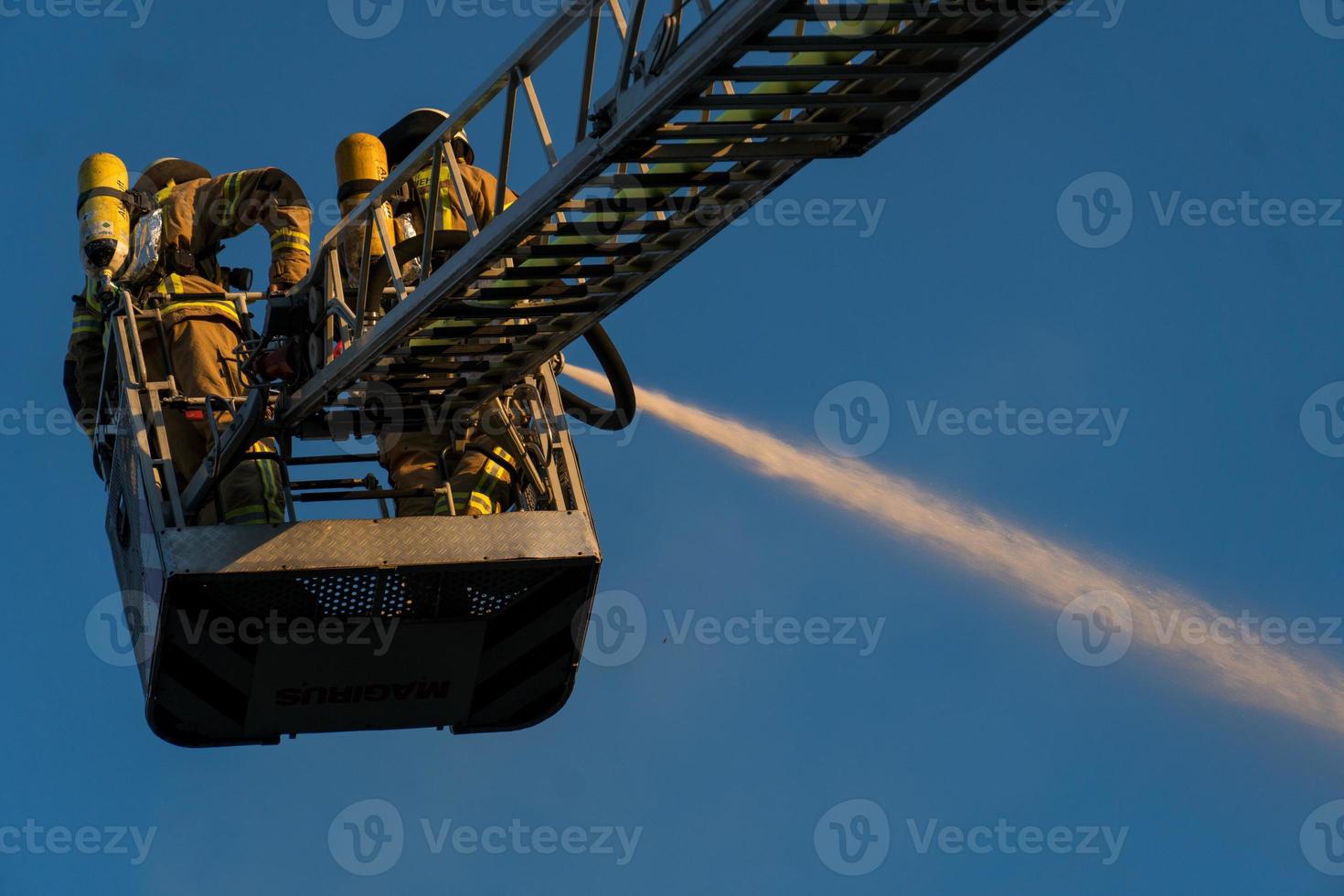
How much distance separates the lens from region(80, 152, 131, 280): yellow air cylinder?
14.2m

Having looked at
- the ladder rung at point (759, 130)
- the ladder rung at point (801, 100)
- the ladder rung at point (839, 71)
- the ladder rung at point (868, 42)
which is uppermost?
the ladder rung at point (868, 42)

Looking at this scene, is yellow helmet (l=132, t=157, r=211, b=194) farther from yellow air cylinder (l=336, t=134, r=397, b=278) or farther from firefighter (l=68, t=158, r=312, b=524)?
yellow air cylinder (l=336, t=134, r=397, b=278)

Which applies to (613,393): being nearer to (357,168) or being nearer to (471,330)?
(471,330)

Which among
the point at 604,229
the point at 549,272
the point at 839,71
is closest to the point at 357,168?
the point at 549,272

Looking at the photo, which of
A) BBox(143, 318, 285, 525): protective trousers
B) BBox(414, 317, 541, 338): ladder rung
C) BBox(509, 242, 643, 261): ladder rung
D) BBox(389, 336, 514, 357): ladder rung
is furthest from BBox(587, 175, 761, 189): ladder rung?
BBox(143, 318, 285, 525): protective trousers

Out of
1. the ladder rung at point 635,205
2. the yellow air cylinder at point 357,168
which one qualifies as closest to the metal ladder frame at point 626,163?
the ladder rung at point 635,205

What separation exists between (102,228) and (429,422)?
245 centimetres

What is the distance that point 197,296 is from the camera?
14.3 meters

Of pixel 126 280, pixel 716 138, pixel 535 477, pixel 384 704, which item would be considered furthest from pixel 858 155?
pixel 126 280

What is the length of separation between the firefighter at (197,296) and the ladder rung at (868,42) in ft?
16.6

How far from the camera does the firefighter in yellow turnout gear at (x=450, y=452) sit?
1349 cm

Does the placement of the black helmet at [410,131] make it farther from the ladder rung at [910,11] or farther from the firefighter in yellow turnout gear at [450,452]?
the ladder rung at [910,11]

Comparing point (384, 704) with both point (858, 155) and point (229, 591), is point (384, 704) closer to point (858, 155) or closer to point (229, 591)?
point (229, 591)

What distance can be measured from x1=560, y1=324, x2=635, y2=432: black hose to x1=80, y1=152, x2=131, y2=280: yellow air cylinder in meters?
2.89
